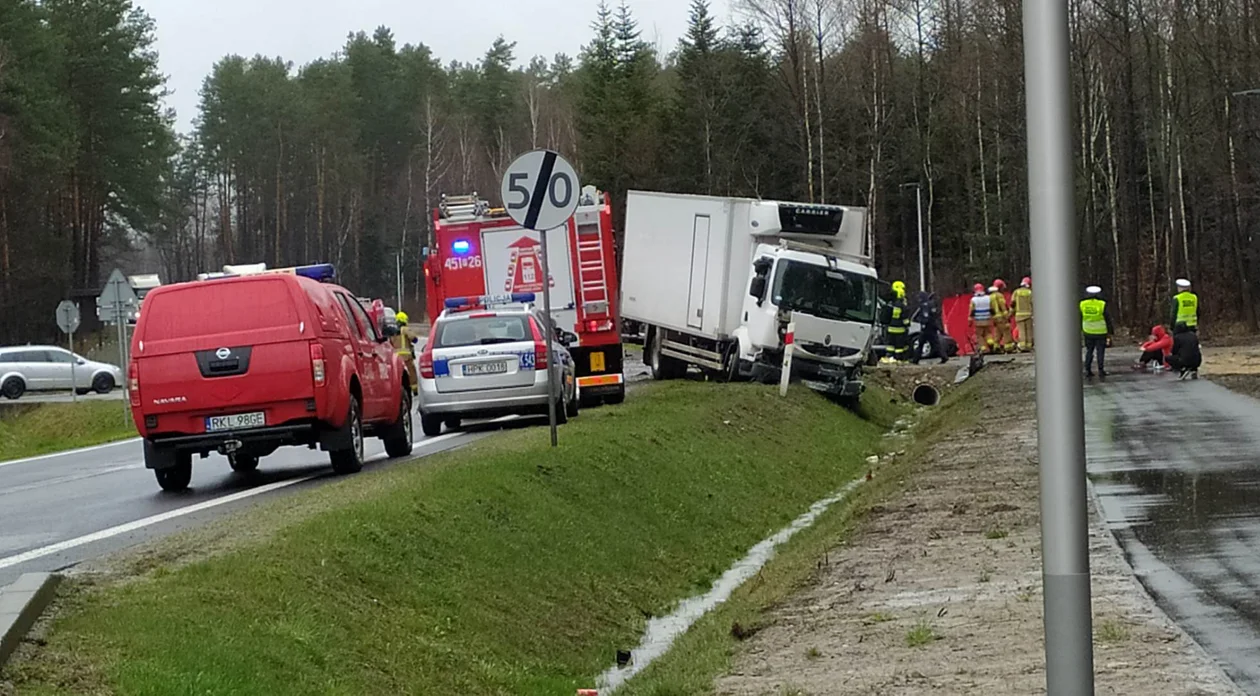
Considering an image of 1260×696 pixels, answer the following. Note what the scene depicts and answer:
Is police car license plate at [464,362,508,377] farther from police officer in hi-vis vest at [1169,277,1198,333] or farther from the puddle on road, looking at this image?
police officer in hi-vis vest at [1169,277,1198,333]

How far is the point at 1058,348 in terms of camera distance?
4629mm

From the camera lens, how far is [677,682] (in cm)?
911

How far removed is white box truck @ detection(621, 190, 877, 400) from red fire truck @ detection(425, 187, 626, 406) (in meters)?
3.13

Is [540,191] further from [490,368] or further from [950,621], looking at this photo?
[950,621]

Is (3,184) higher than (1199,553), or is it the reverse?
(3,184)

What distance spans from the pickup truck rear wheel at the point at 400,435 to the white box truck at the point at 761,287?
1033 centimetres

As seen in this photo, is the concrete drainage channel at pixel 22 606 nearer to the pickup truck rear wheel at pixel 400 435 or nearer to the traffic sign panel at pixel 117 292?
the pickup truck rear wheel at pixel 400 435

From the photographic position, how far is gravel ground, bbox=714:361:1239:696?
8.04 meters

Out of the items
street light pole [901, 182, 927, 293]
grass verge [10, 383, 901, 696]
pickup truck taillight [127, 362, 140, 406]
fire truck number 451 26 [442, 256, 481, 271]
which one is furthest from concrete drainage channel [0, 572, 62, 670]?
street light pole [901, 182, 927, 293]

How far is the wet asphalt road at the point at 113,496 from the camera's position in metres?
11.7

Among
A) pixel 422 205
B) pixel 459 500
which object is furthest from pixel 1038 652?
pixel 422 205

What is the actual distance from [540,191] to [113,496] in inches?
196

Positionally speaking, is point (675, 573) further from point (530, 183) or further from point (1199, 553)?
point (1199, 553)

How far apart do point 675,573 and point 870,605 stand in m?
4.42
